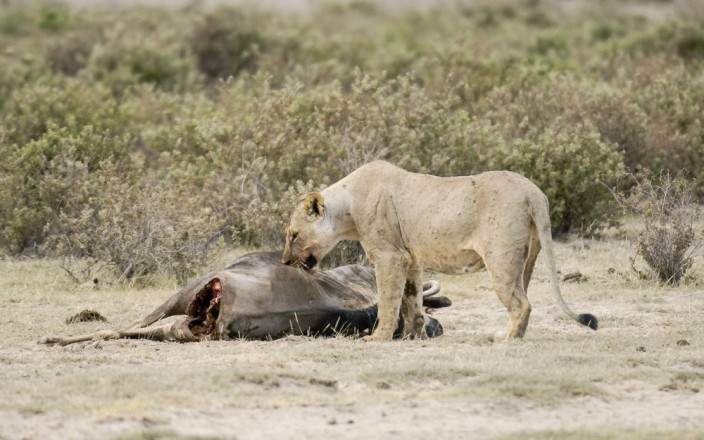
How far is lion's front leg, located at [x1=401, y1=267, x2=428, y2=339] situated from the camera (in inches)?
372

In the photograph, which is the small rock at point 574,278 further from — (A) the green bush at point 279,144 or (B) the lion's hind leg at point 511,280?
(B) the lion's hind leg at point 511,280

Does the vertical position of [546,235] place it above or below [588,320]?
above

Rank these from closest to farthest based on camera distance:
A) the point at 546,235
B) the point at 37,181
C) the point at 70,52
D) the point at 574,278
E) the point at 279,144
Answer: the point at 546,235 < the point at 574,278 < the point at 37,181 < the point at 279,144 < the point at 70,52

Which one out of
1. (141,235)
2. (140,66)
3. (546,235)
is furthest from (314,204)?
(140,66)

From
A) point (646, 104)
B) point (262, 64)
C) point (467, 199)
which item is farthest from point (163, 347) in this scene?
point (262, 64)

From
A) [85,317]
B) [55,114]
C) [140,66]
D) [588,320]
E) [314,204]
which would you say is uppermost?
[314,204]

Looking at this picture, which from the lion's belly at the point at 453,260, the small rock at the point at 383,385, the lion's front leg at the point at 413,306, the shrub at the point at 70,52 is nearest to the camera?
the small rock at the point at 383,385

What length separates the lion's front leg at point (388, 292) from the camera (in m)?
9.21

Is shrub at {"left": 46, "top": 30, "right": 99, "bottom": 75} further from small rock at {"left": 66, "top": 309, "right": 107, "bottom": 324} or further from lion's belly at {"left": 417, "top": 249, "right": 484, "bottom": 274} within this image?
lion's belly at {"left": 417, "top": 249, "right": 484, "bottom": 274}

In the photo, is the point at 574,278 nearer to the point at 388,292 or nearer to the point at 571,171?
the point at 571,171

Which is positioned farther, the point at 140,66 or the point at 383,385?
the point at 140,66

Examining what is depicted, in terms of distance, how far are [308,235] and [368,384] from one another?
2.13m

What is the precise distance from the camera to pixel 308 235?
9469mm

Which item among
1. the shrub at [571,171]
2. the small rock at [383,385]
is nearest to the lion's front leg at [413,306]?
the small rock at [383,385]
